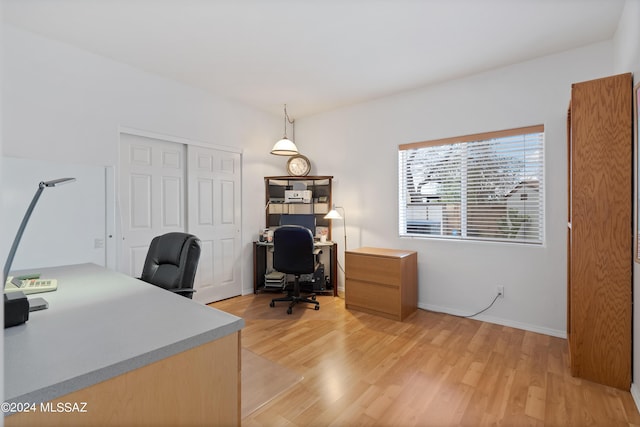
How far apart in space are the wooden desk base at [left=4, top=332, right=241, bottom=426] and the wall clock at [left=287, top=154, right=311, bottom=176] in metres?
3.70

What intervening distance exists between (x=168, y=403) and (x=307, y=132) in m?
4.25

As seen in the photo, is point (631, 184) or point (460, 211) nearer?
point (631, 184)

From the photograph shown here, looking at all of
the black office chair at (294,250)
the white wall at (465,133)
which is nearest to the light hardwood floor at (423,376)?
the white wall at (465,133)

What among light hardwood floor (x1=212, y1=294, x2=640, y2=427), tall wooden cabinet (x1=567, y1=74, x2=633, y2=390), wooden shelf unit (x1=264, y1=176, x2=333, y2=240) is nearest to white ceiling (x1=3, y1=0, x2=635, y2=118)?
tall wooden cabinet (x1=567, y1=74, x2=633, y2=390)

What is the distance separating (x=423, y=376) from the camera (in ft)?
7.52

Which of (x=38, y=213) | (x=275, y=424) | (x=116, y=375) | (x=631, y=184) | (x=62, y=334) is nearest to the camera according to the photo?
(x=116, y=375)

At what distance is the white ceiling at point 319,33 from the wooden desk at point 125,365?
2.12 m

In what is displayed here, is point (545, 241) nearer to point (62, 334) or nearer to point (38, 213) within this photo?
point (62, 334)

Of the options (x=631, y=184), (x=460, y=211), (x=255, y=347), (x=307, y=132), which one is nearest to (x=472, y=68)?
(x=460, y=211)

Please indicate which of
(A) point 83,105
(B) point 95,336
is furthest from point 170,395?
(A) point 83,105

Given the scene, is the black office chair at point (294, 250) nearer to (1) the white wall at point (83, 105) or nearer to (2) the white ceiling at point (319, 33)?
(1) the white wall at point (83, 105)

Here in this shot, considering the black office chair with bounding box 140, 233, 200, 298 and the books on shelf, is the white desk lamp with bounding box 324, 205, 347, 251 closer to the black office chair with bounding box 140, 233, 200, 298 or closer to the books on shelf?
the books on shelf

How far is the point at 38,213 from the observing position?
2686 millimetres

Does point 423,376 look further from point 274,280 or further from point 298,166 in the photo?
point 298,166
